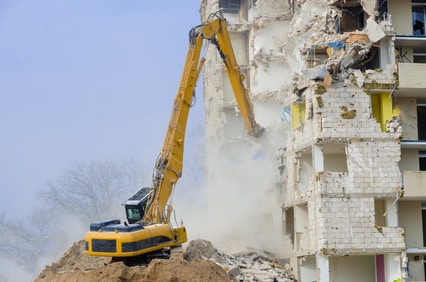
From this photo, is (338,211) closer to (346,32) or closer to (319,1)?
(346,32)

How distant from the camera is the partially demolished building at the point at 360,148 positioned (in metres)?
32.4

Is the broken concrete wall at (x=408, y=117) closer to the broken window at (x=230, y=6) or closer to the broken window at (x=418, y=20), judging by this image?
the broken window at (x=418, y=20)

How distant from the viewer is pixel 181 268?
2727cm

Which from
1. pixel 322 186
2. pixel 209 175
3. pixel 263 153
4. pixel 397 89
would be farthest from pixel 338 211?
→ pixel 209 175

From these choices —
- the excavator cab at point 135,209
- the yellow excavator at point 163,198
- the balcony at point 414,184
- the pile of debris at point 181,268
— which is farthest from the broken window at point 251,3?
the excavator cab at point 135,209

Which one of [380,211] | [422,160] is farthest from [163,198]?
[422,160]

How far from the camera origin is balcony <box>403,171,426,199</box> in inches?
1293

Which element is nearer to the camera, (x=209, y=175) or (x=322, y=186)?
(x=322, y=186)

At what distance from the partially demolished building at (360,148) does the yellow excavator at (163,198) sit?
15.1 feet

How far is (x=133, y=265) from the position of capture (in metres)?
28.9

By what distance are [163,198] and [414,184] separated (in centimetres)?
1045

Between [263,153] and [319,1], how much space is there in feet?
30.9

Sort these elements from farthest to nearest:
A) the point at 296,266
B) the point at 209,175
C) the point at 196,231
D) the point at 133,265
A: the point at 209,175 < the point at 196,231 < the point at 296,266 < the point at 133,265

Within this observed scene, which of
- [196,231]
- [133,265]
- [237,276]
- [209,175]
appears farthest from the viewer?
[209,175]
